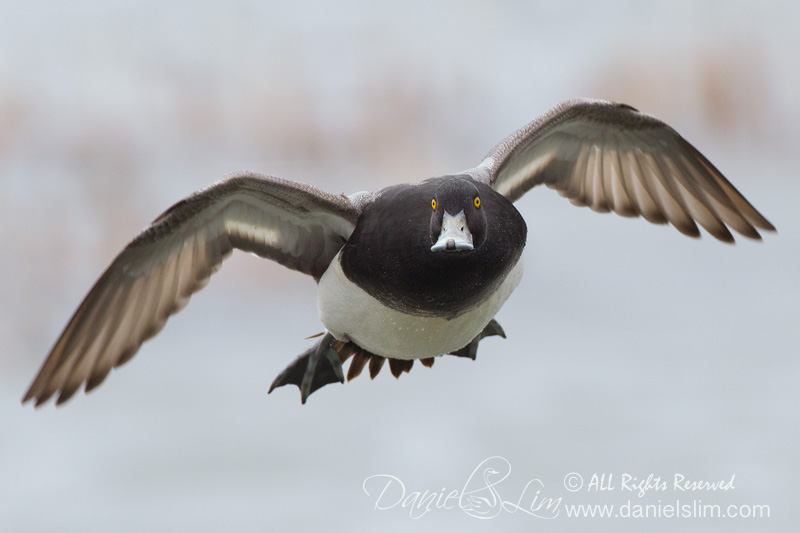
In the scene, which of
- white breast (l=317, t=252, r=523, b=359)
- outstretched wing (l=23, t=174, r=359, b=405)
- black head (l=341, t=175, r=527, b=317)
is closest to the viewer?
black head (l=341, t=175, r=527, b=317)

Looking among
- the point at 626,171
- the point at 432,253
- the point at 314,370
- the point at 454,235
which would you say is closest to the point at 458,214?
the point at 454,235

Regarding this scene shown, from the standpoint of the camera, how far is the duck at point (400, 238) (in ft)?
16.6

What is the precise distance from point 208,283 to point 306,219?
0.62 meters

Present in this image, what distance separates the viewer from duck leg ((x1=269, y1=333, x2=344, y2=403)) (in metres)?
6.04

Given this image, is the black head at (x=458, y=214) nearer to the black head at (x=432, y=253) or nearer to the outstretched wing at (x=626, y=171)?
the black head at (x=432, y=253)

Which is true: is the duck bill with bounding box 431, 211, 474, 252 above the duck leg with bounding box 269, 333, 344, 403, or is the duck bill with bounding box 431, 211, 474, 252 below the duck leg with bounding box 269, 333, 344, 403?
above

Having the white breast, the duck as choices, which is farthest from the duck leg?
the white breast

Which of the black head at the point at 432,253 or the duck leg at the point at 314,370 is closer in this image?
the black head at the point at 432,253

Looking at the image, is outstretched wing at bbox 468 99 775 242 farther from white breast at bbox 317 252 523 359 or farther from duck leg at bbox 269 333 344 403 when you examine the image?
duck leg at bbox 269 333 344 403

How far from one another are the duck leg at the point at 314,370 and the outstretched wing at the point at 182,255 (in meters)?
0.42

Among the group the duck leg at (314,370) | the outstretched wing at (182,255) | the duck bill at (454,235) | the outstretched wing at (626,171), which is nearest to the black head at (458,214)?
the duck bill at (454,235)

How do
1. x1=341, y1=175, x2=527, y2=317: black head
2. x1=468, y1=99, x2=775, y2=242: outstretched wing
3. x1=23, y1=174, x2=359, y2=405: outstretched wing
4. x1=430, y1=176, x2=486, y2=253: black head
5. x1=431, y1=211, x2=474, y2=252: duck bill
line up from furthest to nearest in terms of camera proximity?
x1=468, y1=99, x2=775, y2=242: outstretched wing → x1=23, y1=174, x2=359, y2=405: outstretched wing → x1=341, y1=175, x2=527, y2=317: black head → x1=430, y1=176, x2=486, y2=253: black head → x1=431, y1=211, x2=474, y2=252: duck bill

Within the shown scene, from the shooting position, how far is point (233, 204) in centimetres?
567

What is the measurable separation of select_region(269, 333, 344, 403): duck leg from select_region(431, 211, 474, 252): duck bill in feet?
4.79
